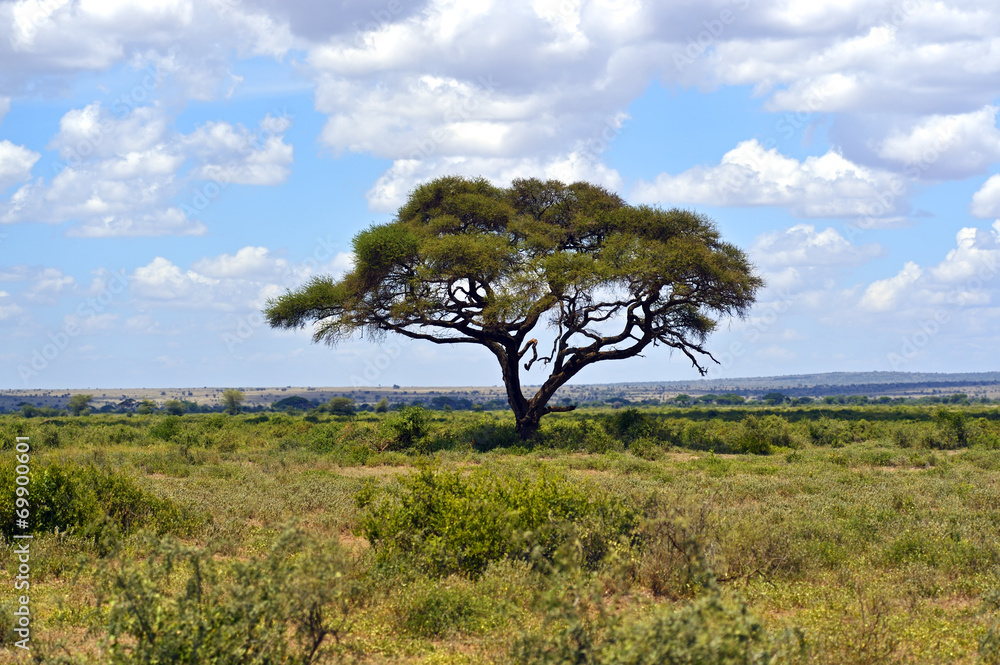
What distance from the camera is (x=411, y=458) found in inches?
936

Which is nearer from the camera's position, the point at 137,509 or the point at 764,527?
the point at 764,527

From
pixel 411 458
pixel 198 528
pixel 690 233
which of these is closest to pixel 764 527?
pixel 198 528

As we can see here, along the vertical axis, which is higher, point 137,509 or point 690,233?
point 690,233

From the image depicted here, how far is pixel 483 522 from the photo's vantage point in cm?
905

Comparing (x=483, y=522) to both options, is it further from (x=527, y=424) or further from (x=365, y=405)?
(x=365, y=405)

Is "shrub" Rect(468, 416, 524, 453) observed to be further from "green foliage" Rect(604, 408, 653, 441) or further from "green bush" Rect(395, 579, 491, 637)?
"green bush" Rect(395, 579, 491, 637)

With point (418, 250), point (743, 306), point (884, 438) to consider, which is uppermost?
point (418, 250)

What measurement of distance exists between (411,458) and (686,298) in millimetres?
10551

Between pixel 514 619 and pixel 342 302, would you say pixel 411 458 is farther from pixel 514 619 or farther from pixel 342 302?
pixel 514 619

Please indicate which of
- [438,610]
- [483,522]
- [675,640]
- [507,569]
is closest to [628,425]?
[483,522]

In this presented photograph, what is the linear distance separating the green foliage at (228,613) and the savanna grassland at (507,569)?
16mm

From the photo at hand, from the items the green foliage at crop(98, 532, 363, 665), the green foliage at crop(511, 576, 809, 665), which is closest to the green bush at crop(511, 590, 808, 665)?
the green foliage at crop(511, 576, 809, 665)

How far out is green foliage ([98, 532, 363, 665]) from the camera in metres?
5.17

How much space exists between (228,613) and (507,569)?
11.4 feet
